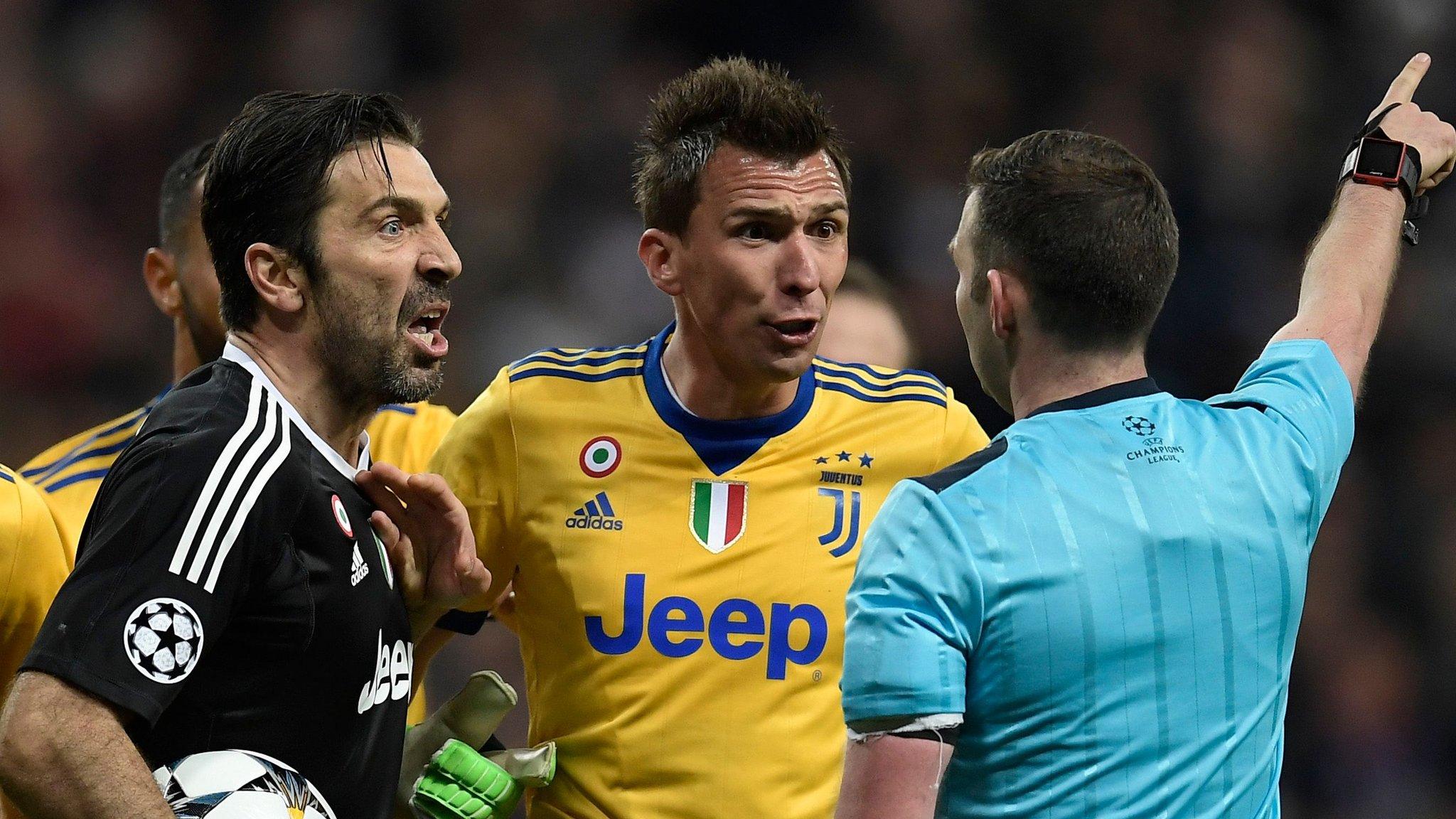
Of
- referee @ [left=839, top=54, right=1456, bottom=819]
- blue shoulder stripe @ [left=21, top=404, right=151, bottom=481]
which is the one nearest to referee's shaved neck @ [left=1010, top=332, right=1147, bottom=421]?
referee @ [left=839, top=54, right=1456, bottom=819]

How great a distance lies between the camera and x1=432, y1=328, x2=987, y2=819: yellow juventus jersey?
315cm

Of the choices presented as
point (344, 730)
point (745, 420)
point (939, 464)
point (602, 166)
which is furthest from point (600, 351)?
point (602, 166)

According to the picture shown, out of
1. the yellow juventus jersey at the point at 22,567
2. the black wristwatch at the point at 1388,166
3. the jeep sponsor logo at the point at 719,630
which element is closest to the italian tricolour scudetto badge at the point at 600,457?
the jeep sponsor logo at the point at 719,630

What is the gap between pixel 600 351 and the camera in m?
3.61

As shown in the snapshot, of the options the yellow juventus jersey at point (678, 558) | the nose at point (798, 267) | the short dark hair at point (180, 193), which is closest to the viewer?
the yellow juventus jersey at point (678, 558)

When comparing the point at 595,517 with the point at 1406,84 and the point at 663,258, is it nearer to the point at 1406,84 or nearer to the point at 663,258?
the point at 663,258

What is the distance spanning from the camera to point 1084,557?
2.37m

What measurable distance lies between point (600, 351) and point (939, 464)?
84 centimetres

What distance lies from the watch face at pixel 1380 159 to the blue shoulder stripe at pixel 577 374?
1574 millimetres

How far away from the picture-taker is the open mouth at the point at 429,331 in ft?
9.66

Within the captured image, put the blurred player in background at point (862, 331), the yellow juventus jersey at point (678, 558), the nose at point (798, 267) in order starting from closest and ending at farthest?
the yellow juventus jersey at point (678, 558)
the nose at point (798, 267)
the blurred player in background at point (862, 331)

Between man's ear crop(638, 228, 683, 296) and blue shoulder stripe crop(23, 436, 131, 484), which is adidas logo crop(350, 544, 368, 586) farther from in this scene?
blue shoulder stripe crop(23, 436, 131, 484)

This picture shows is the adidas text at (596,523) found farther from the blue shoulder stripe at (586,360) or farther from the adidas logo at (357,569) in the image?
the adidas logo at (357,569)

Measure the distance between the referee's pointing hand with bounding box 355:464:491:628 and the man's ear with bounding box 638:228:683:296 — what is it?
81 centimetres
